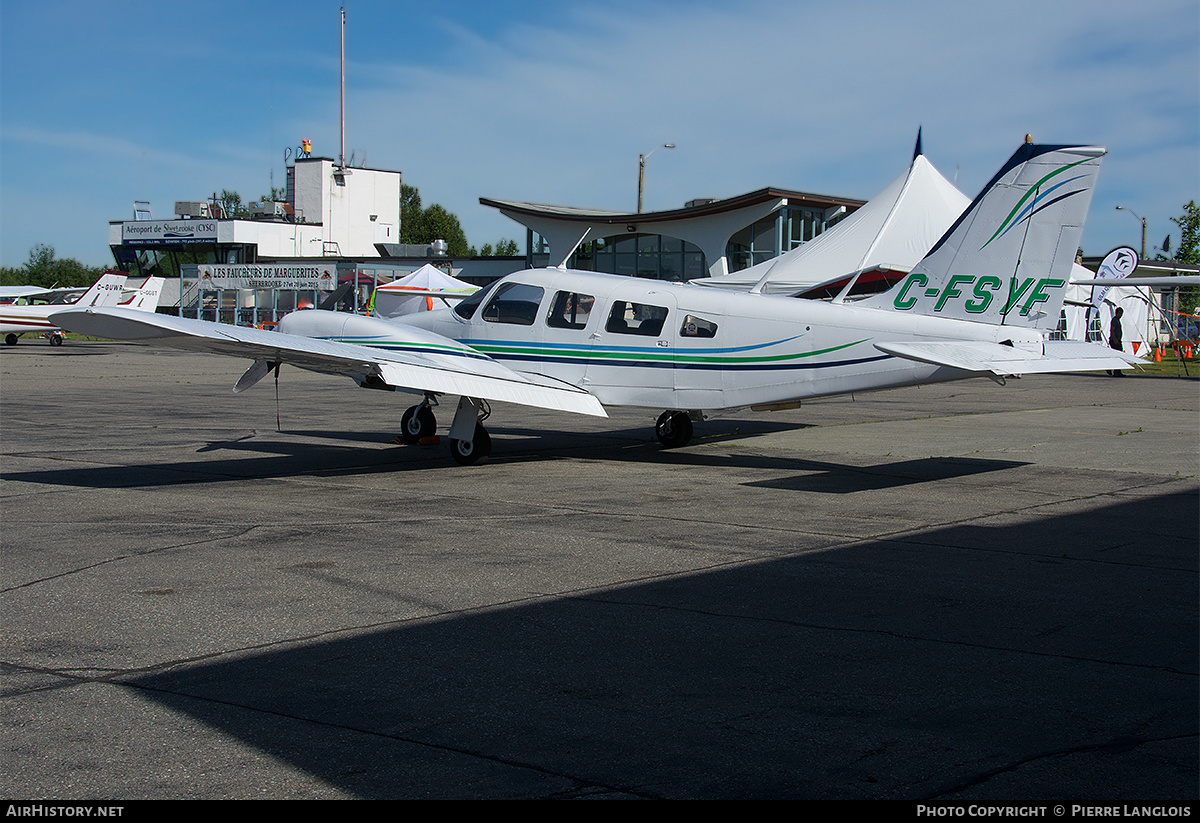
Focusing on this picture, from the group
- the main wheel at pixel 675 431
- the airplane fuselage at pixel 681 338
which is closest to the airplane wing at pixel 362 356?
the airplane fuselage at pixel 681 338

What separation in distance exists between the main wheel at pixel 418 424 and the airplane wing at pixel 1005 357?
6.40 metres

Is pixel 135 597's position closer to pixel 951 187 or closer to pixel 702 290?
pixel 702 290

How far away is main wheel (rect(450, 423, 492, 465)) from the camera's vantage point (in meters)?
12.8

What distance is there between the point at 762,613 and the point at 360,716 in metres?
2.62

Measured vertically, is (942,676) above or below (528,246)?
below

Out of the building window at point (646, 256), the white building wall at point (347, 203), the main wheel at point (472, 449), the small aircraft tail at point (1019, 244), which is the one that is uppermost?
the white building wall at point (347, 203)

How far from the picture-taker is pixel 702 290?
12797mm

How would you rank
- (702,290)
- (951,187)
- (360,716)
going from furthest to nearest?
(951,187)
(702,290)
(360,716)

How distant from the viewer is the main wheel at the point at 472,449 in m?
12.8

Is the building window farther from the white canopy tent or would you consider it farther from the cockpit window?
the cockpit window

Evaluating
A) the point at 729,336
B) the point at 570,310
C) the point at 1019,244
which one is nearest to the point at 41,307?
the point at 570,310

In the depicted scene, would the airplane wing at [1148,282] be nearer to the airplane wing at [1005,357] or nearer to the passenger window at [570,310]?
the airplane wing at [1005,357]

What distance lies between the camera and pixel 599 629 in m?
5.82

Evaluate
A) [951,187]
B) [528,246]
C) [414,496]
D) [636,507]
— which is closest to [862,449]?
[636,507]
